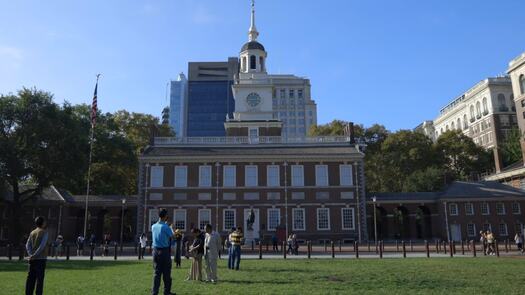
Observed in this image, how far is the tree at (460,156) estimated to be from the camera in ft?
226

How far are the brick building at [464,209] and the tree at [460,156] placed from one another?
758 inches

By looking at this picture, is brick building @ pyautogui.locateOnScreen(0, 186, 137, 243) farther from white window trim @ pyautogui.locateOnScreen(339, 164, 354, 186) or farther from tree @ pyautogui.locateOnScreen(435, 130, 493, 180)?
tree @ pyautogui.locateOnScreen(435, 130, 493, 180)

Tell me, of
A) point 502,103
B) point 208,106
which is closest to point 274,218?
point 502,103

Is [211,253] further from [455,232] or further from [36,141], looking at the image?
[455,232]

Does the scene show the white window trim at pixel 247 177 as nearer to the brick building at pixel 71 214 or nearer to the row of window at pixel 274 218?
the row of window at pixel 274 218

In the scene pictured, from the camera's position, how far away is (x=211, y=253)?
13930 mm

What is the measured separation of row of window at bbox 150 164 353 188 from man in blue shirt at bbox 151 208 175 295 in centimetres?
3254

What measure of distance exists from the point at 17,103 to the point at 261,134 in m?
24.0

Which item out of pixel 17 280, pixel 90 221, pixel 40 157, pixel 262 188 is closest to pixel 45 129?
pixel 40 157

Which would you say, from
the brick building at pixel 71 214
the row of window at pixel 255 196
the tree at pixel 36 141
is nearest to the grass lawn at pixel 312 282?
the tree at pixel 36 141

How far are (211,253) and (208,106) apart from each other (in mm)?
144273

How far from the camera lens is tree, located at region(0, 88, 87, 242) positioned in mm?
36500

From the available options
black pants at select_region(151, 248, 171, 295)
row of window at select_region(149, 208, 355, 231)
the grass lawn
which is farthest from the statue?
black pants at select_region(151, 248, 171, 295)

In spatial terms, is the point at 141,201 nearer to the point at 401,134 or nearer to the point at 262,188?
the point at 262,188
